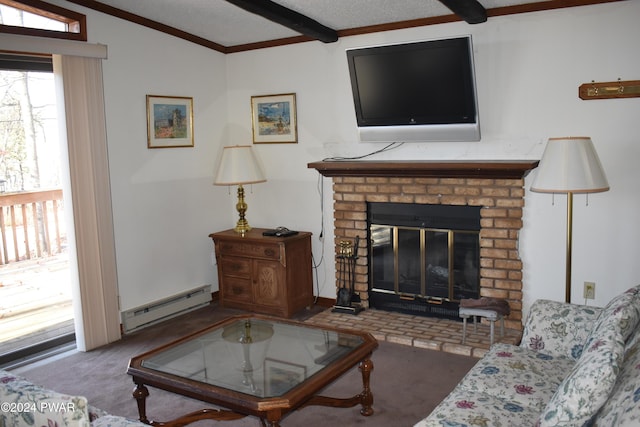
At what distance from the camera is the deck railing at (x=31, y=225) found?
4.64m

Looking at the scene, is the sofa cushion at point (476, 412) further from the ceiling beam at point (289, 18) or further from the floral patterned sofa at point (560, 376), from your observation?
the ceiling beam at point (289, 18)

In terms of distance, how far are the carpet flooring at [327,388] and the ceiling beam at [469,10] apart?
2.25 metres

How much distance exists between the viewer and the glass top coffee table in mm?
2555

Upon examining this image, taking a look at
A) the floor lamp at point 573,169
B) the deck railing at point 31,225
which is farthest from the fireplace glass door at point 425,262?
the deck railing at point 31,225

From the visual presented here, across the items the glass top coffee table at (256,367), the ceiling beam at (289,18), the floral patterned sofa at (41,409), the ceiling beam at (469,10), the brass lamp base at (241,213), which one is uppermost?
the ceiling beam at (289,18)

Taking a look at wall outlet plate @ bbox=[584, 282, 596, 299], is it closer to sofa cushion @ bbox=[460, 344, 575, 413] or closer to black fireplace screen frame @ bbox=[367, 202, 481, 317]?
black fireplace screen frame @ bbox=[367, 202, 481, 317]

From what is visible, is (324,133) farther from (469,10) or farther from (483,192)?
(469,10)

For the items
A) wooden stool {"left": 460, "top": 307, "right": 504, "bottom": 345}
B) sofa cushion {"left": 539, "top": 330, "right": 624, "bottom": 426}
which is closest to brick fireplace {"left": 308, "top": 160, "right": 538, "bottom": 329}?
wooden stool {"left": 460, "top": 307, "right": 504, "bottom": 345}

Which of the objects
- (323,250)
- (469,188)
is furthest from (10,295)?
(469,188)

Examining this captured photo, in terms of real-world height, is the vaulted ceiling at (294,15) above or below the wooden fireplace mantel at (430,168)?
above

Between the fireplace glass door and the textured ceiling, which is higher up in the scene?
the textured ceiling

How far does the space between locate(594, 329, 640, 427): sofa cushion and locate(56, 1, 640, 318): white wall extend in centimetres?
208

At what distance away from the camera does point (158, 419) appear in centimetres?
331

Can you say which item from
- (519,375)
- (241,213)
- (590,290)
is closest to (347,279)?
(241,213)
